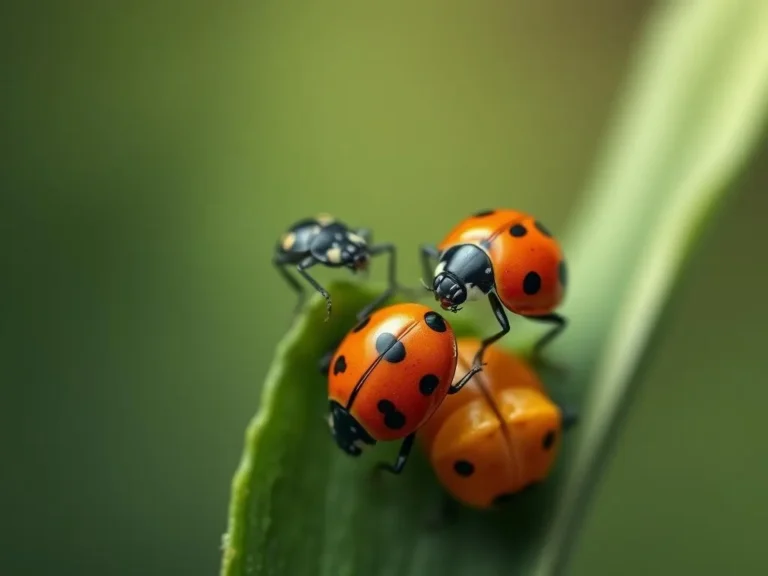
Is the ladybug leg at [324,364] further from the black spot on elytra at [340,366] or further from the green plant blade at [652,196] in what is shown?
the green plant blade at [652,196]

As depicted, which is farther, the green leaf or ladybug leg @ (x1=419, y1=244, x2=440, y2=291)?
ladybug leg @ (x1=419, y1=244, x2=440, y2=291)

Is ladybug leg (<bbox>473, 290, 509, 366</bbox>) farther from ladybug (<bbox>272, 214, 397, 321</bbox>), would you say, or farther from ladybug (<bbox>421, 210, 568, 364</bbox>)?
ladybug (<bbox>272, 214, 397, 321</bbox>)

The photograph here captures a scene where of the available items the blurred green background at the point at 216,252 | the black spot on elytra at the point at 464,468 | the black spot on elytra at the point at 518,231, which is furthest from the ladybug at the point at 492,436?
the blurred green background at the point at 216,252

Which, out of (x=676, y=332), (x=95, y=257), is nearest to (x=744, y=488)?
(x=676, y=332)

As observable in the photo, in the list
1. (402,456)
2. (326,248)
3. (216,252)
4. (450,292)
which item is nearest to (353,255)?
(326,248)

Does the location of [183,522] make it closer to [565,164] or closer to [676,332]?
[676,332]

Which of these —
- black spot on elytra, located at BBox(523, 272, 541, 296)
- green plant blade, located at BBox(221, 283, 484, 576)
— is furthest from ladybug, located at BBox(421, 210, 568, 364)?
green plant blade, located at BBox(221, 283, 484, 576)

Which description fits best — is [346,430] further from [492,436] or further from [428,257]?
[428,257]
